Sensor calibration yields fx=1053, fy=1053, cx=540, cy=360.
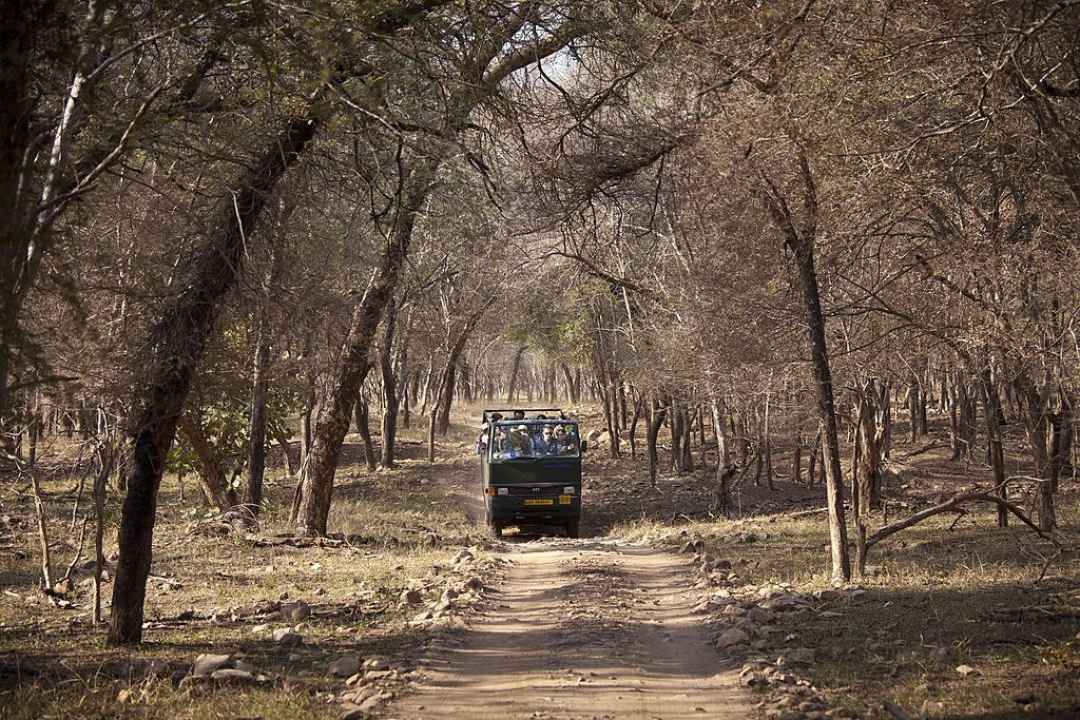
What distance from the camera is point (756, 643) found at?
8469mm

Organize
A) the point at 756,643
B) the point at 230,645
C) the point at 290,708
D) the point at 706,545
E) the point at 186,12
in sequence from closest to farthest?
the point at 290,708
the point at 186,12
the point at 756,643
the point at 230,645
the point at 706,545

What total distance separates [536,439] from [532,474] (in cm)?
85

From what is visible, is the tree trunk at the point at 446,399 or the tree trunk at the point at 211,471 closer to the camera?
the tree trunk at the point at 211,471

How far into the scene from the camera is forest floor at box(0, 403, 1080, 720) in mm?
6773

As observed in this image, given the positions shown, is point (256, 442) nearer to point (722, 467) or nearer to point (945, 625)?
point (722, 467)

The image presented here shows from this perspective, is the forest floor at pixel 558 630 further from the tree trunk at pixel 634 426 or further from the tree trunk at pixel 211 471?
the tree trunk at pixel 634 426

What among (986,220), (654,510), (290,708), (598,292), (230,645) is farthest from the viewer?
(598,292)

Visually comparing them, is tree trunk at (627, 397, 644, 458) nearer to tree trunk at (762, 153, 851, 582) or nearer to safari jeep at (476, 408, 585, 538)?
safari jeep at (476, 408, 585, 538)

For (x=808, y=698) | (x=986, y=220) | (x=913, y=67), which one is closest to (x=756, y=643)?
(x=808, y=698)

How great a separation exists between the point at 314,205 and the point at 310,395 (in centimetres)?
874

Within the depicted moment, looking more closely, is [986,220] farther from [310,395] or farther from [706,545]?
[310,395]

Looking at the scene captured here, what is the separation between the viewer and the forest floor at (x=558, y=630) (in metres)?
6.77

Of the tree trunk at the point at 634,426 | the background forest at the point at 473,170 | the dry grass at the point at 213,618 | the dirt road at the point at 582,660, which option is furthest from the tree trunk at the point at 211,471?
the tree trunk at the point at 634,426

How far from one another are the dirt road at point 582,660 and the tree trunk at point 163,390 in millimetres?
2742
